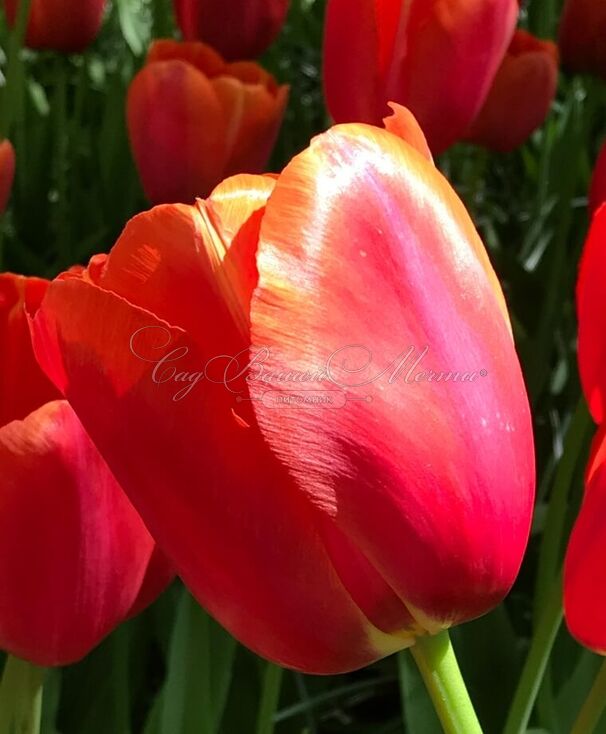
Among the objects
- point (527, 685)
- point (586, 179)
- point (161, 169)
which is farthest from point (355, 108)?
point (586, 179)

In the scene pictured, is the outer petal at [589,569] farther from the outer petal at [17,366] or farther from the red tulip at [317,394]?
the outer petal at [17,366]

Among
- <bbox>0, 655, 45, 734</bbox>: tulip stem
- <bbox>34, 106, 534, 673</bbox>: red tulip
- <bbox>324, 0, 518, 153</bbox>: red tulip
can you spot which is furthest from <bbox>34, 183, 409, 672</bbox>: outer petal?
<bbox>324, 0, 518, 153</bbox>: red tulip

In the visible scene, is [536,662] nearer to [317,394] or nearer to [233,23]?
[317,394]

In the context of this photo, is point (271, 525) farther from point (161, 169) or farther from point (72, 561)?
point (161, 169)

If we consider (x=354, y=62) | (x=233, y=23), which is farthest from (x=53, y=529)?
(x=233, y=23)

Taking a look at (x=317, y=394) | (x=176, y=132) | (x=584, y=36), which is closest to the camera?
(x=317, y=394)

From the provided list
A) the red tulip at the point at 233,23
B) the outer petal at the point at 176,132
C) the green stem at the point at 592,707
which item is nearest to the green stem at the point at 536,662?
the green stem at the point at 592,707

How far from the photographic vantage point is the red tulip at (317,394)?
0.71 feet

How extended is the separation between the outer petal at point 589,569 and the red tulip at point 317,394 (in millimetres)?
23

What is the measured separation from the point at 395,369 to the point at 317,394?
0.06 feet

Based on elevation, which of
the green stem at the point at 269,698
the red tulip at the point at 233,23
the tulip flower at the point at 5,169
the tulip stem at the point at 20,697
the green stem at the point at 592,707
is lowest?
the green stem at the point at 269,698

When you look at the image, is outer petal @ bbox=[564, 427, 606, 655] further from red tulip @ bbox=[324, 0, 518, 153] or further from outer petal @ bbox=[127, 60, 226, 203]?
outer petal @ bbox=[127, 60, 226, 203]

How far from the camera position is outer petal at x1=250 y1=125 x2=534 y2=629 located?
0.21 metres

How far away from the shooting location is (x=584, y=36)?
70 centimetres
